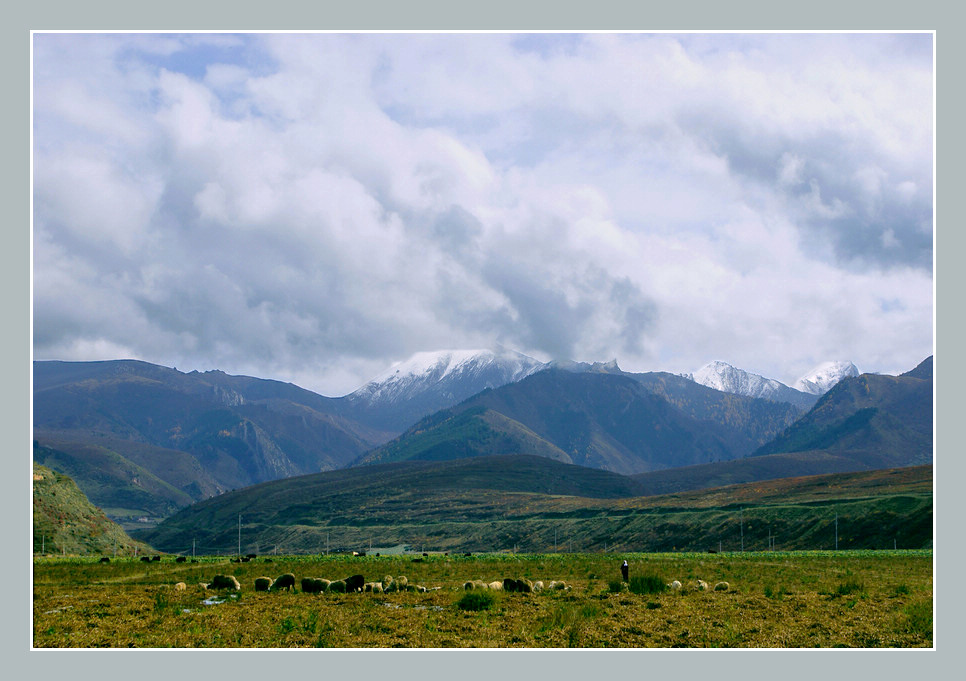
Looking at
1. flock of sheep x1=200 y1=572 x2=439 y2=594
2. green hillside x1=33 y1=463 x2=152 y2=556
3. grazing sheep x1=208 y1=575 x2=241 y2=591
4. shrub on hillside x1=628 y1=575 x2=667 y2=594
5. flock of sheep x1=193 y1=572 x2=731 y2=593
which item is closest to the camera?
shrub on hillside x1=628 y1=575 x2=667 y2=594

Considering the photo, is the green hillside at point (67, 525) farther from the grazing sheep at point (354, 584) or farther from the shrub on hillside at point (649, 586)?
the shrub on hillside at point (649, 586)

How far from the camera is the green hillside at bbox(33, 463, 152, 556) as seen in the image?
350ft

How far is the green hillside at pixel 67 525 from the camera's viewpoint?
10669 centimetres

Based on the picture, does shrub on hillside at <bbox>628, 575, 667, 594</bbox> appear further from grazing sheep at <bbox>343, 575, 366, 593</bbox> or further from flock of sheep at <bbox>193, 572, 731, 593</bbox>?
grazing sheep at <bbox>343, 575, 366, 593</bbox>

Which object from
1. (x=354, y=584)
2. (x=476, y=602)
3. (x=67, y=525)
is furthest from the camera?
(x=67, y=525)

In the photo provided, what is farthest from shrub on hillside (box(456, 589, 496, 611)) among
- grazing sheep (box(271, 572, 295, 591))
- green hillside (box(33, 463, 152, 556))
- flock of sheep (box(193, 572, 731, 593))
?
green hillside (box(33, 463, 152, 556))

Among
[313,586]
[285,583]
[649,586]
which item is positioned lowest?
[285,583]

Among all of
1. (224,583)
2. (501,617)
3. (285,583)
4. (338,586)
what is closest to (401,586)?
(338,586)

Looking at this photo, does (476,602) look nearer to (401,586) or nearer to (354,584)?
(354,584)

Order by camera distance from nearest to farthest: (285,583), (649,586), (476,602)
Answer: (476,602)
(649,586)
(285,583)

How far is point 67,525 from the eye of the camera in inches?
4466

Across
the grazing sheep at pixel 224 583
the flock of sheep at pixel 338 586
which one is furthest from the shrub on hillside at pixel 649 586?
the grazing sheep at pixel 224 583
